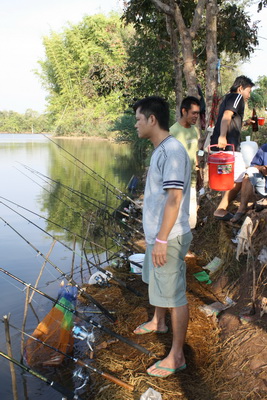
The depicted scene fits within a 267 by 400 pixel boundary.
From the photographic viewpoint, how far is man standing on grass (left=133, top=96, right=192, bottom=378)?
7.65 ft

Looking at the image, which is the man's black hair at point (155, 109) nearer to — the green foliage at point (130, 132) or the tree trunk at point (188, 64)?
the tree trunk at point (188, 64)

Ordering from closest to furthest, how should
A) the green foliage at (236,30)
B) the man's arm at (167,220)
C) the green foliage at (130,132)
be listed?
1. the man's arm at (167,220)
2. the green foliage at (236,30)
3. the green foliage at (130,132)

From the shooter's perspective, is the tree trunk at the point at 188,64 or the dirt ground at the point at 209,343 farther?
the tree trunk at the point at 188,64

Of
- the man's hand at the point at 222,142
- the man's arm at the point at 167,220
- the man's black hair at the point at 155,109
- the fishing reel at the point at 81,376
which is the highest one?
the man's black hair at the point at 155,109

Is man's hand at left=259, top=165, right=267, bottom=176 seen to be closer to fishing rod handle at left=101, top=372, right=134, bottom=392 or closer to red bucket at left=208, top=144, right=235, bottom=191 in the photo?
red bucket at left=208, top=144, right=235, bottom=191

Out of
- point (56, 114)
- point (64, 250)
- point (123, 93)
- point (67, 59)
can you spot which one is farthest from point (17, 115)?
point (64, 250)

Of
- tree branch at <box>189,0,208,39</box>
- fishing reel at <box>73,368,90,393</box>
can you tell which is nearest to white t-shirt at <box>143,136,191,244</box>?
fishing reel at <box>73,368,90,393</box>

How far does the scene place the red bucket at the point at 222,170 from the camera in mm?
3945

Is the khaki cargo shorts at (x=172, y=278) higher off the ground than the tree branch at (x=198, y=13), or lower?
lower

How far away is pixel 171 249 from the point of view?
243 cm

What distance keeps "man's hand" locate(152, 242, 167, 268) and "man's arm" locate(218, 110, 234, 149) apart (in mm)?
2019

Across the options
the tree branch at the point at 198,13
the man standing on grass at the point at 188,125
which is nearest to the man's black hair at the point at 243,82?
the man standing on grass at the point at 188,125

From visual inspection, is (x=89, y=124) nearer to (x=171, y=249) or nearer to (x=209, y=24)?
(x=209, y=24)

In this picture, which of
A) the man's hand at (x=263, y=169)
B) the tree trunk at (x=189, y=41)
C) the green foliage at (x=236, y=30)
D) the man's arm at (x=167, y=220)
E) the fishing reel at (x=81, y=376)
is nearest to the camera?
the man's arm at (x=167, y=220)
